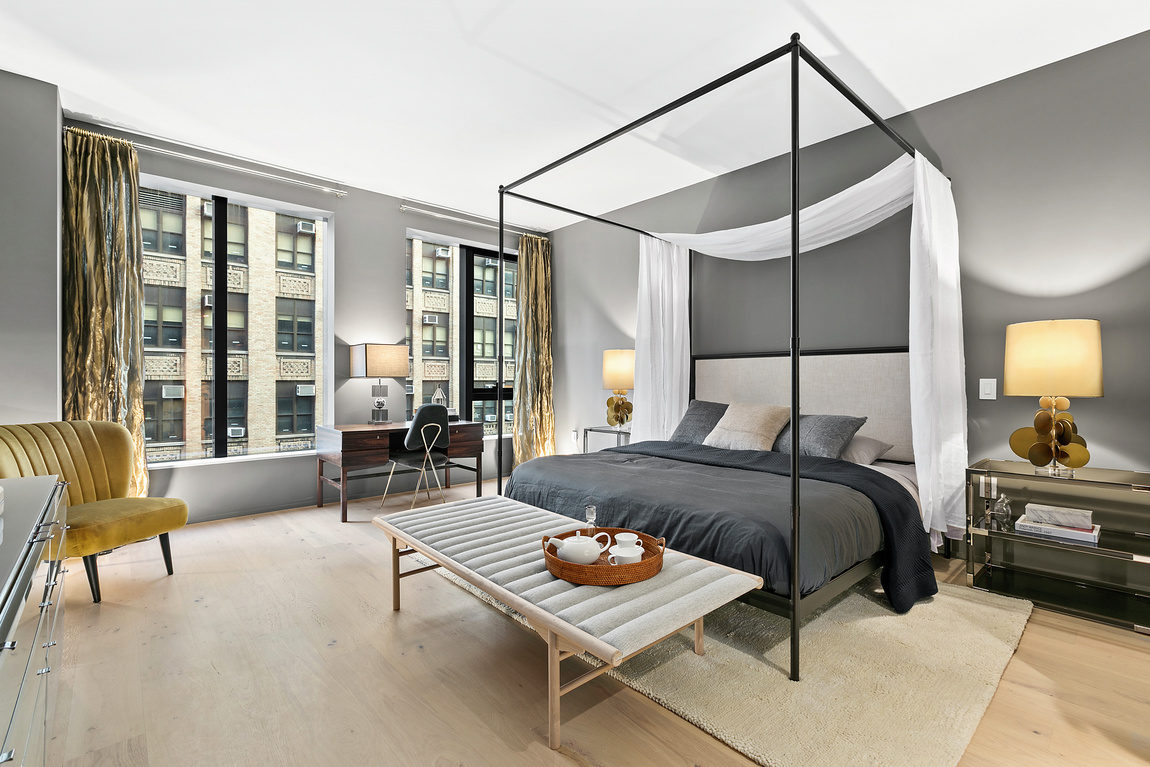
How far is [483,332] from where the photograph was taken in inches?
232

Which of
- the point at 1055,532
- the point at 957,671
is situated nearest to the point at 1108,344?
the point at 1055,532

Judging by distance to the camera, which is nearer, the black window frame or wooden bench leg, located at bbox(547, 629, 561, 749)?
wooden bench leg, located at bbox(547, 629, 561, 749)

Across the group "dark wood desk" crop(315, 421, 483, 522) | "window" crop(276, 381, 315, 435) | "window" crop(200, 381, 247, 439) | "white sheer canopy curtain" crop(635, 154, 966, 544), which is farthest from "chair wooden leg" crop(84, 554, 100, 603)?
"white sheer canopy curtain" crop(635, 154, 966, 544)

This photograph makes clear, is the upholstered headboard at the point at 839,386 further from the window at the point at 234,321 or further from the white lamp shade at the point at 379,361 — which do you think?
the window at the point at 234,321

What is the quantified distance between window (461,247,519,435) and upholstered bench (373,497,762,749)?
3.39 m

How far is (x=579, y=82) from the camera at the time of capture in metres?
3.04

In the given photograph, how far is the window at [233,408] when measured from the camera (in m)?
4.36

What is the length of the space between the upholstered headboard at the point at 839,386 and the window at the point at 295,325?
139 inches

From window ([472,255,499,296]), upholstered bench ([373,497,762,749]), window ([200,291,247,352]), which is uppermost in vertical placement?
window ([472,255,499,296])

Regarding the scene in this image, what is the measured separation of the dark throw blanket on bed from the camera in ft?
6.74

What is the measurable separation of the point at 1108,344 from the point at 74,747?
4.48m

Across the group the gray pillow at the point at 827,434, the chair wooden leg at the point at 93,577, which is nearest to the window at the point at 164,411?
the chair wooden leg at the point at 93,577

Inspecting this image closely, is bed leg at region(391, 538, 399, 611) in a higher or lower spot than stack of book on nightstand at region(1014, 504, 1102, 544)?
lower

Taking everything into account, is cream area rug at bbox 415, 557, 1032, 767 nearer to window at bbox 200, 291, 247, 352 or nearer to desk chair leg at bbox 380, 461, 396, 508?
desk chair leg at bbox 380, 461, 396, 508
